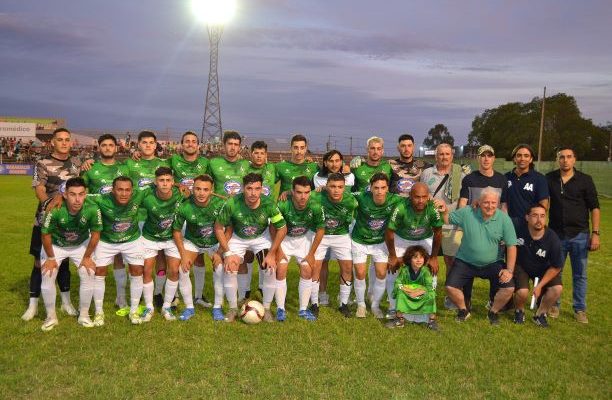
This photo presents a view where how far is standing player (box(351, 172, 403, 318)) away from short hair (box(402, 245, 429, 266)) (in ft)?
0.86

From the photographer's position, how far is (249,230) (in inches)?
256

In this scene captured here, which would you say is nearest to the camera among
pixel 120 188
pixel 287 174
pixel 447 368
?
pixel 447 368

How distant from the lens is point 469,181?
6.75 meters

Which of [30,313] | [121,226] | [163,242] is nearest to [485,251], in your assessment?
[163,242]

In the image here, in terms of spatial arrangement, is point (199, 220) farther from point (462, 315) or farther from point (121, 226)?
point (462, 315)

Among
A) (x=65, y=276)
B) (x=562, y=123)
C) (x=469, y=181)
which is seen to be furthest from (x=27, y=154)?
(x=562, y=123)

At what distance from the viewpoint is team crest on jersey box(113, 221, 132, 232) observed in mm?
6188

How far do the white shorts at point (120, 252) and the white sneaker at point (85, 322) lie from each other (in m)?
0.65

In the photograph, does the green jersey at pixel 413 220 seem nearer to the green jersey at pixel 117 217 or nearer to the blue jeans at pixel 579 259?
the blue jeans at pixel 579 259

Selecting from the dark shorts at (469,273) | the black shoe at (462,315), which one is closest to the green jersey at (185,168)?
the dark shorts at (469,273)

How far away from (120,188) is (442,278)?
597cm

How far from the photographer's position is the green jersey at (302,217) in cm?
647

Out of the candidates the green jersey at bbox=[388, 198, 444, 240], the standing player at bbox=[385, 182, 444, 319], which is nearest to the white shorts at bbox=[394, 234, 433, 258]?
the standing player at bbox=[385, 182, 444, 319]

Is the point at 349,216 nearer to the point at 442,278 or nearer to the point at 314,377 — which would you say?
the point at 314,377
